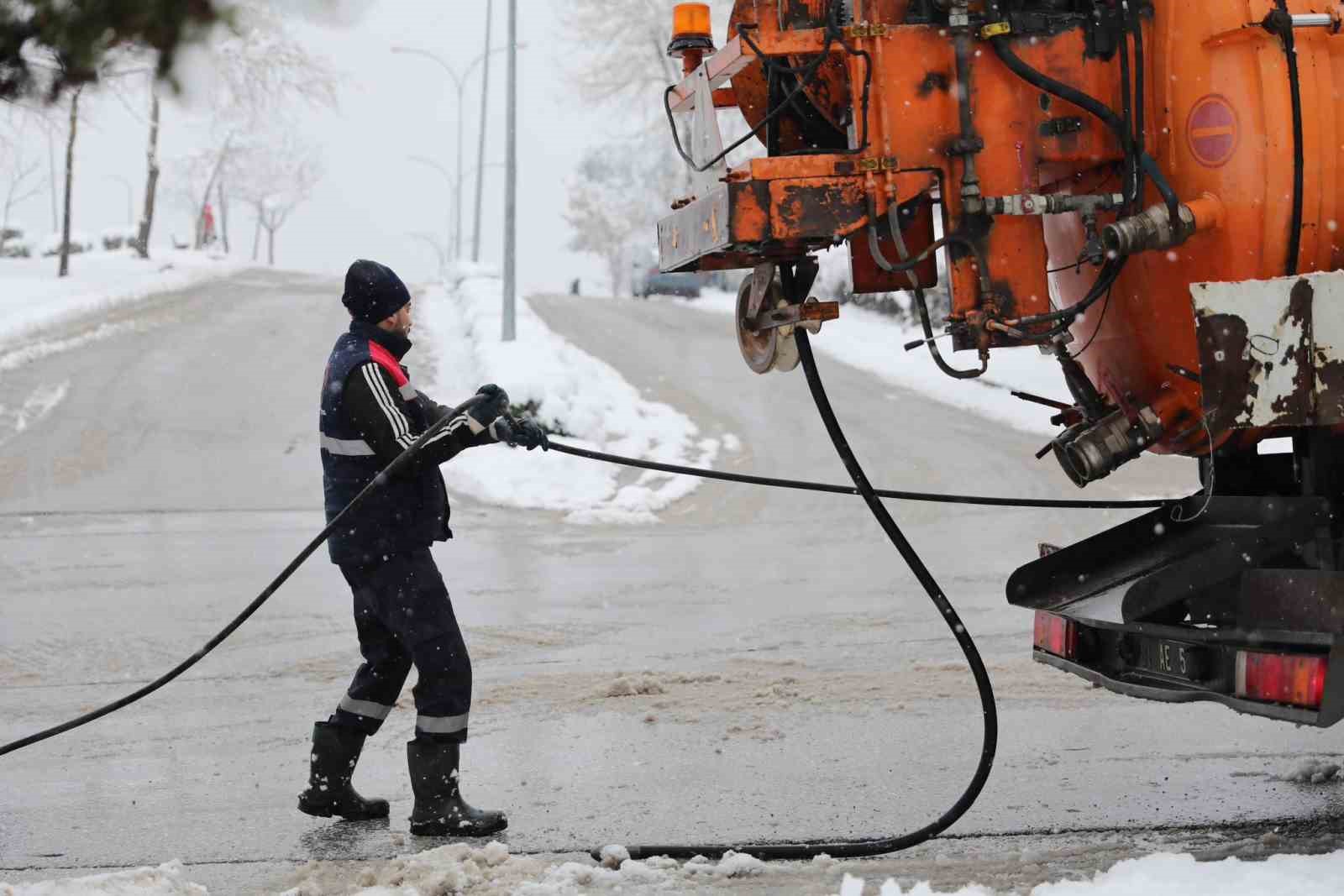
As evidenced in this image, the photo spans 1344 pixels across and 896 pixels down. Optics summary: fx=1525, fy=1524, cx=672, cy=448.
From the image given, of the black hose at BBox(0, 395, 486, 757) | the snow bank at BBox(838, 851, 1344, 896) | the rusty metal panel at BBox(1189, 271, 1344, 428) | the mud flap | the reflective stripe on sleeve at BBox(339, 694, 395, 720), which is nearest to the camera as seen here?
the snow bank at BBox(838, 851, 1344, 896)

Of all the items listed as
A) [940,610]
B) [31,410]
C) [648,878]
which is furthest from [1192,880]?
[31,410]

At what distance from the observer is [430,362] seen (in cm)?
2050

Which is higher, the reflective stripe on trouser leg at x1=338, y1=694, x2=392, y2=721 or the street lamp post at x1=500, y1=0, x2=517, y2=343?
the street lamp post at x1=500, y1=0, x2=517, y2=343

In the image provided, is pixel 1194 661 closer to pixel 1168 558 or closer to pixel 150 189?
pixel 1168 558

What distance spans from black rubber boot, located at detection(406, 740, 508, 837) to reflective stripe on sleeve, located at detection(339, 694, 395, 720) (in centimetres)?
25

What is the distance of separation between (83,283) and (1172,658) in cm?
2917

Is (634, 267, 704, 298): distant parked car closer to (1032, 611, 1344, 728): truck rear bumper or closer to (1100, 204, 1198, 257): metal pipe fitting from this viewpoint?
(1032, 611, 1344, 728): truck rear bumper

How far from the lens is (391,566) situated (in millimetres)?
4594

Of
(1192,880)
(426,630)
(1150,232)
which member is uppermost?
Answer: (1150,232)

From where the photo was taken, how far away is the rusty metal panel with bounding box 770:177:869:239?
400cm

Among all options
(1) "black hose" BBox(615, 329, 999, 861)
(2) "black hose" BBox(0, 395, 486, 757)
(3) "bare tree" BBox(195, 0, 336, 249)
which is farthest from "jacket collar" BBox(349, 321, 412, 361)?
(3) "bare tree" BBox(195, 0, 336, 249)

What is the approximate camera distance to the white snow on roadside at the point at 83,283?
24016 millimetres

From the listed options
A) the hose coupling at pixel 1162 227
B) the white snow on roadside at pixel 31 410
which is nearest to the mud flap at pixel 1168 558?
the hose coupling at pixel 1162 227

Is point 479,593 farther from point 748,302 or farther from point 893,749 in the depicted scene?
point 748,302
